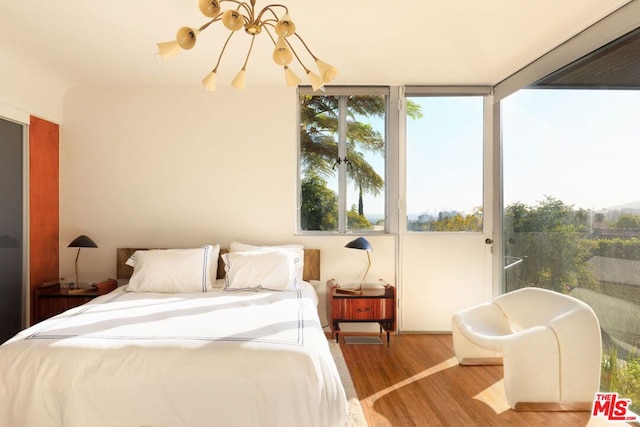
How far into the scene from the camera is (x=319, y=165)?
13.7 ft

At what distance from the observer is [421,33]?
114 inches

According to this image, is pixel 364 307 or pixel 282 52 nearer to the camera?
pixel 282 52

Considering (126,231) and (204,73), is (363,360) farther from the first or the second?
(204,73)

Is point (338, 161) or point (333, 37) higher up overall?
point (333, 37)

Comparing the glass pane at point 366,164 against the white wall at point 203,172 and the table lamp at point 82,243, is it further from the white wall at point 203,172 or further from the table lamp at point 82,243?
the table lamp at point 82,243

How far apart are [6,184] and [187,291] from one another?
72.0 inches

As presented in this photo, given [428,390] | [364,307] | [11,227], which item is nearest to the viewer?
[428,390]

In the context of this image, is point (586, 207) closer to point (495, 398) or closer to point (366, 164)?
point (495, 398)

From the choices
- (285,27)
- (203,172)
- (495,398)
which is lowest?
(495,398)

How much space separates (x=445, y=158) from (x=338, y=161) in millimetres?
1106

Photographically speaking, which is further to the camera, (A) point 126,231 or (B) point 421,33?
(A) point 126,231

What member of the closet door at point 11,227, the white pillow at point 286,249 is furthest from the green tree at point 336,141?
the closet door at point 11,227

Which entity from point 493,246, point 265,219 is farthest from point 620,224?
point 265,219

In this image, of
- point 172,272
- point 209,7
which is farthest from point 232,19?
point 172,272
